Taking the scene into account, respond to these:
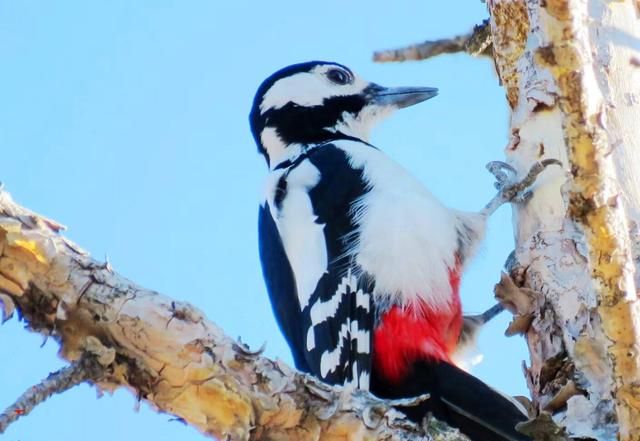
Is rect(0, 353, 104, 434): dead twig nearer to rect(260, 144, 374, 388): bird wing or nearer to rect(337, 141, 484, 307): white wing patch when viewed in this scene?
rect(260, 144, 374, 388): bird wing

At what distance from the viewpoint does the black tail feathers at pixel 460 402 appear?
2.64 metres

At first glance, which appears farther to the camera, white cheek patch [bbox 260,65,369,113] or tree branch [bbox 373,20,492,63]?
white cheek patch [bbox 260,65,369,113]

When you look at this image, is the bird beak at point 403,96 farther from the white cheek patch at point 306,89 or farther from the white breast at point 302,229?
the white breast at point 302,229

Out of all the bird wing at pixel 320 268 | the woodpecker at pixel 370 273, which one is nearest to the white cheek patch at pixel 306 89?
the woodpecker at pixel 370 273

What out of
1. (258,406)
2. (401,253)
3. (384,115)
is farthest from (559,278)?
(384,115)

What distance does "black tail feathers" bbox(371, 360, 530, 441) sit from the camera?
264 cm

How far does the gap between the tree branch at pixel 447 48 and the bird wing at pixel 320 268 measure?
36cm

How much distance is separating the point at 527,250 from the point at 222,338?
1.07 metres

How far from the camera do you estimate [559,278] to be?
2.67 meters

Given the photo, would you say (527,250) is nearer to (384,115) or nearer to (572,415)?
(572,415)

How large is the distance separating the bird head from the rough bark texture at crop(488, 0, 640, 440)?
96 cm

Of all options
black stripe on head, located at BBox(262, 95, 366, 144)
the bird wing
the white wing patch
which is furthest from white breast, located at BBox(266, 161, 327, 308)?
black stripe on head, located at BBox(262, 95, 366, 144)

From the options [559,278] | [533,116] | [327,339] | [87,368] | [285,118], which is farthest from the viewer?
[285,118]

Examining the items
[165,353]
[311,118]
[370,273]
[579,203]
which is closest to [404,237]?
[370,273]
